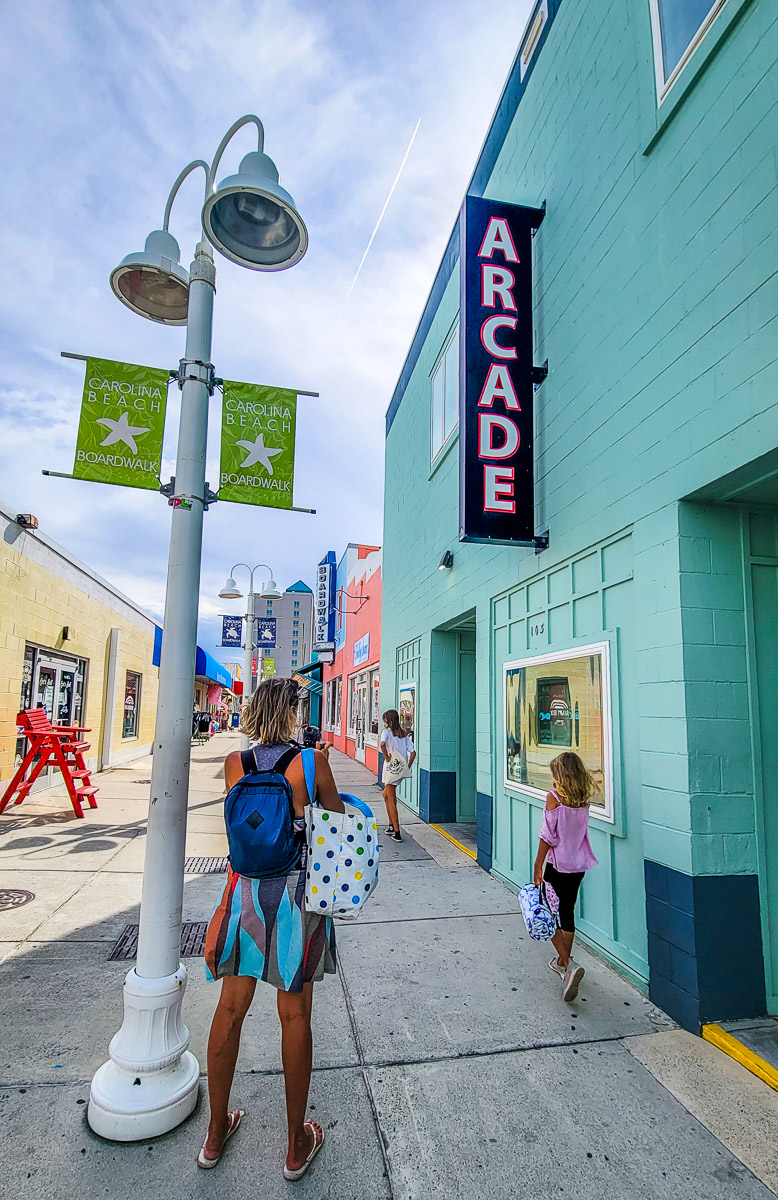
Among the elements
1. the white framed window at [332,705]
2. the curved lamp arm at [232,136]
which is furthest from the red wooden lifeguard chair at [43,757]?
the white framed window at [332,705]

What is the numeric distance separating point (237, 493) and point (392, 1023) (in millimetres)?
2935

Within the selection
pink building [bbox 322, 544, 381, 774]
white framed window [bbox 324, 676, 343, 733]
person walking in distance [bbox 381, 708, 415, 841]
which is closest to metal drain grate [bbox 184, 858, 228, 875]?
person walking in distance [bbox 381, 708, 415, 841]

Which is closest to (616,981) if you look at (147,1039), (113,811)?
(147,1039)

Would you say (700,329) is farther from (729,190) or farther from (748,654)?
(748,654)

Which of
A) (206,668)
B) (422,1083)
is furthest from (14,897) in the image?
(206,668)

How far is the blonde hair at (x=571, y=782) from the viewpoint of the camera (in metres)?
3.95

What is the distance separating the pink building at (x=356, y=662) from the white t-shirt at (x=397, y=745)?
574 cm

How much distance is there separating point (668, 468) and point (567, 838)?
2.25 m

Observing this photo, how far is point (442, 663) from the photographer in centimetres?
929

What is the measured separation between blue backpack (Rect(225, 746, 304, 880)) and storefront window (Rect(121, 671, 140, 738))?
15852 millimetres

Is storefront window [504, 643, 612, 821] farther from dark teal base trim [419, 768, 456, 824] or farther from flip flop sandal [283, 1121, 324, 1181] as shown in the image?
dark teal base trim [419, 768, 456, 824]

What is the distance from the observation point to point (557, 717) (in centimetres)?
520

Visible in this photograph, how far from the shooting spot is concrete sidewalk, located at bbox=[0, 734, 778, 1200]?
7.90ft

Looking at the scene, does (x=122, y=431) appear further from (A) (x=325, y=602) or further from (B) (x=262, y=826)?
(A) (x=325, y=602)
